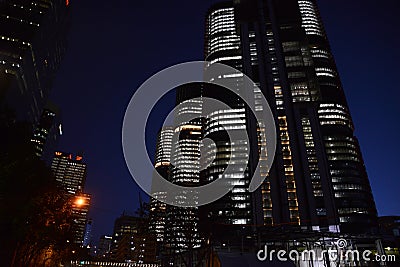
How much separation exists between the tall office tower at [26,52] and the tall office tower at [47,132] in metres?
20.3

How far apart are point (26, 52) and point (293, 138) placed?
250ft

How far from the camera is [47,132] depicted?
11331 cm

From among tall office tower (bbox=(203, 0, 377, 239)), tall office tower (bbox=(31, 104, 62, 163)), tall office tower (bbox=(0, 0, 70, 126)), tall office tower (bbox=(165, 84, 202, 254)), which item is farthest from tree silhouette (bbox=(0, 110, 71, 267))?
tall office tower (bbox=(165, 84, 202, 254))

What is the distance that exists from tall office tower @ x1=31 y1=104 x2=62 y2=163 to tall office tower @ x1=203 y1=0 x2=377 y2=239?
65.0 meters

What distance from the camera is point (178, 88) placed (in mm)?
198875

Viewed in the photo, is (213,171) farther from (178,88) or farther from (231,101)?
(178,88)

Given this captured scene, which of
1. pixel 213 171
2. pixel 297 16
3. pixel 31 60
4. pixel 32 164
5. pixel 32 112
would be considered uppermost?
pixel 297 16

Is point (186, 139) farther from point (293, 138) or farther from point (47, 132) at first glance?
point (293, 138)

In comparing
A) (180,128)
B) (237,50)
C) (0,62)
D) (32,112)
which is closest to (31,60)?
(0,62)

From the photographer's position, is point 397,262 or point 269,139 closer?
point 397,262

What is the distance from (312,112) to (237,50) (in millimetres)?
53179

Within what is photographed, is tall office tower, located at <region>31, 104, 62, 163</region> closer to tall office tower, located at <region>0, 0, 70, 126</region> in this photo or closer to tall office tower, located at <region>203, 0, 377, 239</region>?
tall office tower, located at <region>0, 0, 70, 126</region>

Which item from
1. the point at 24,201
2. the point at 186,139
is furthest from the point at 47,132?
the point at 24,201

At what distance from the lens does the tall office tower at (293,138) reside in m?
73.3
